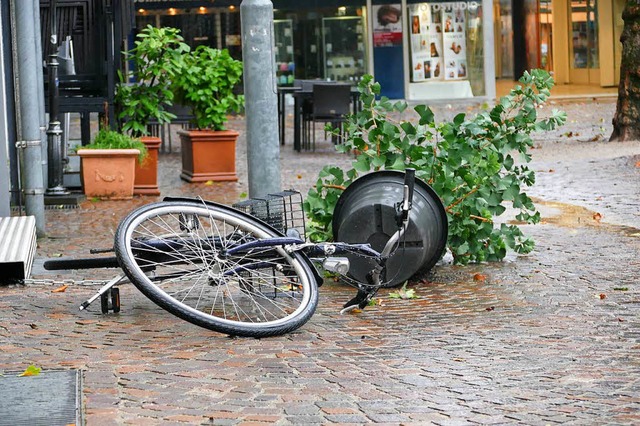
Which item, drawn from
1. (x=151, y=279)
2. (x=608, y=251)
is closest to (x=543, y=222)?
(x=608, y=251)

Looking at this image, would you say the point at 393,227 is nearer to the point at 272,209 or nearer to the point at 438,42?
the point at 272,209

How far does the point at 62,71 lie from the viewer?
16094 millimetres

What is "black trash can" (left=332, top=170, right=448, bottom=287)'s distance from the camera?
7.78 meters

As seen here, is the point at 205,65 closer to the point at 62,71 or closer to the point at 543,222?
the point at 62,71

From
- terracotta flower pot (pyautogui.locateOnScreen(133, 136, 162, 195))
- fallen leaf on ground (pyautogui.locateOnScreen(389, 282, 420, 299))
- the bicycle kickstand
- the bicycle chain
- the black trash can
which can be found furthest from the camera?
terracotta flower pot (pyautogui.locateOnScreen(133, 136, 162, 195))

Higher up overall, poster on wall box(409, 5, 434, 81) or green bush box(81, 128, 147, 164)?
poster on wall box(409, 5, 434, 81)

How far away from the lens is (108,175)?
1352 centimetres

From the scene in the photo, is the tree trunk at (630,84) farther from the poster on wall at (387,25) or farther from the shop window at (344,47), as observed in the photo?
the shop window at (344,47)

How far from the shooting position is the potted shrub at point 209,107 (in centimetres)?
1512

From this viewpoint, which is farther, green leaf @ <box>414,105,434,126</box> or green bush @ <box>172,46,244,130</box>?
green bush @ <box>172,46,244,130</box>

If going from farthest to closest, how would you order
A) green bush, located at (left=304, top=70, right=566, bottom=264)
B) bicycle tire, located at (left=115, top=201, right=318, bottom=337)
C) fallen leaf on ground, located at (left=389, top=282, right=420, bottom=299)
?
green bush, located at (left=304, top=70, right=566, bottom=264) → fallen leaf on ground, located at (left=389, top=282, right=420, bottom=299) → bicycle tire, located at (left=115, top=201, right=318, bottom=337)

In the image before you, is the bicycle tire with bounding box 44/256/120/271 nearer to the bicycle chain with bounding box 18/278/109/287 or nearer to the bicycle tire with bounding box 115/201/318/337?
the bicycle tire with bounding box 115/201/318/337

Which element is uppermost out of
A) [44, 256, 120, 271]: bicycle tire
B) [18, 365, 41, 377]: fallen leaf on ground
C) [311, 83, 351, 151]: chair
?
[311, 83, 351, 151]: chair

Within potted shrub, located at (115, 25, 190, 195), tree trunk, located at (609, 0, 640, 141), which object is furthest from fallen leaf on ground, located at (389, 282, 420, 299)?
tree trunk, located at (609, 0, 640, 141)
